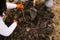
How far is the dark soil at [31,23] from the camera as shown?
2.08 metres

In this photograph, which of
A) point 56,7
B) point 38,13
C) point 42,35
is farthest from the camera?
point 56,7

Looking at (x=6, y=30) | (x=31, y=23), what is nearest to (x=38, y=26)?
(x=31, y=23)

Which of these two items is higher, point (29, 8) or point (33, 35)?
point (29, 8)

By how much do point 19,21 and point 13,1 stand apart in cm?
29

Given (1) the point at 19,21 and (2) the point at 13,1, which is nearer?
(1) the point at 19,21

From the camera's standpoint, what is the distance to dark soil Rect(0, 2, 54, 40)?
2078 millimetres

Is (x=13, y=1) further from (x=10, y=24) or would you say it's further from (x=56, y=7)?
(x=56, y=7)

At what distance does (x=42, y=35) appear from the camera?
2064 mm

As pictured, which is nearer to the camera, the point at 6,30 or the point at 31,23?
the point at 6,30

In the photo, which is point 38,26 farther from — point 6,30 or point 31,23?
point 6,30

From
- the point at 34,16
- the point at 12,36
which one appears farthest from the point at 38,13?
the point at 12,36

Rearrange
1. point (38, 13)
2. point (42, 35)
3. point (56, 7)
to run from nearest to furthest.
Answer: point (42, 35) < point (38, 13) < point (56, 7)

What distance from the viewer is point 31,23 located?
2.15m

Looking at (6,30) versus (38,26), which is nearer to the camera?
(6,30)
